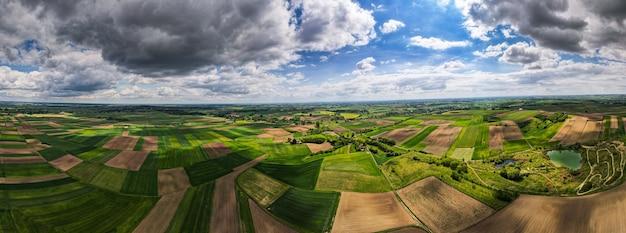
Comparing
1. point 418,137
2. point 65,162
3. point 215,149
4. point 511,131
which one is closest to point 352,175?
point 215,149

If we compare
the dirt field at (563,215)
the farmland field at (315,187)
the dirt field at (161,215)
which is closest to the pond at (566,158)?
the farmland field at (315,187)

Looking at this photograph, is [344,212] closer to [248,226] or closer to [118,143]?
[248,226]

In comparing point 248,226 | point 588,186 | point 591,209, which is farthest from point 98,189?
point 588,186

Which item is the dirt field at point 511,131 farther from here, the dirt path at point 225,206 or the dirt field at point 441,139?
the dirt path at point 225,206

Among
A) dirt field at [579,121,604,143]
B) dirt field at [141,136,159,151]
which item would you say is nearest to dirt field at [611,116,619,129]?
dirt field at [579,121,604,143]

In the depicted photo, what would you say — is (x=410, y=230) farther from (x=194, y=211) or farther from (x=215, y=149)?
(x=215, y=149)
